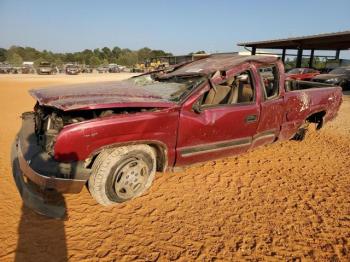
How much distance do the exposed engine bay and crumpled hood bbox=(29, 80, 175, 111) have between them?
128mm

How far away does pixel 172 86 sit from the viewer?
12.6ft

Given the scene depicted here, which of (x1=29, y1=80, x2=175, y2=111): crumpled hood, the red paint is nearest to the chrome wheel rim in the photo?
the red paint

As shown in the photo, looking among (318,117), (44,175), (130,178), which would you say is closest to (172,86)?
(130,178)

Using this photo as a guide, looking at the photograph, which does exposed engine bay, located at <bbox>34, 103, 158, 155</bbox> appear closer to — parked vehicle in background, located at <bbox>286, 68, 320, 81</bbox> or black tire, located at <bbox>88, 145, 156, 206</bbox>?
black tire, located at <bbox>88, 145, 156, 206</bbox>

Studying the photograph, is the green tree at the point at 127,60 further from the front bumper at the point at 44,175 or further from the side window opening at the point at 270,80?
the front bumper at the point at 44,175

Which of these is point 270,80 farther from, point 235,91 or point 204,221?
point 204,221

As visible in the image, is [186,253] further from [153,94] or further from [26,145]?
[26,145]

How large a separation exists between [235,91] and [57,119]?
2416 mm

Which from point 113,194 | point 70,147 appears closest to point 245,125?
point 113,194

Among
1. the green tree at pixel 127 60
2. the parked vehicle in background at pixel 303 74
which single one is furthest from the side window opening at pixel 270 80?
the green tree at pixel 127 60

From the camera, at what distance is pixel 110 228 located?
2779 mm

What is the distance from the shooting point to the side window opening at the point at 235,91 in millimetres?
3818

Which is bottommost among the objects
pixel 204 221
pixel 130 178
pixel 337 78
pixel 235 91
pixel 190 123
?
pixel 204 221

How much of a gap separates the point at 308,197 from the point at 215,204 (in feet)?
4.06
